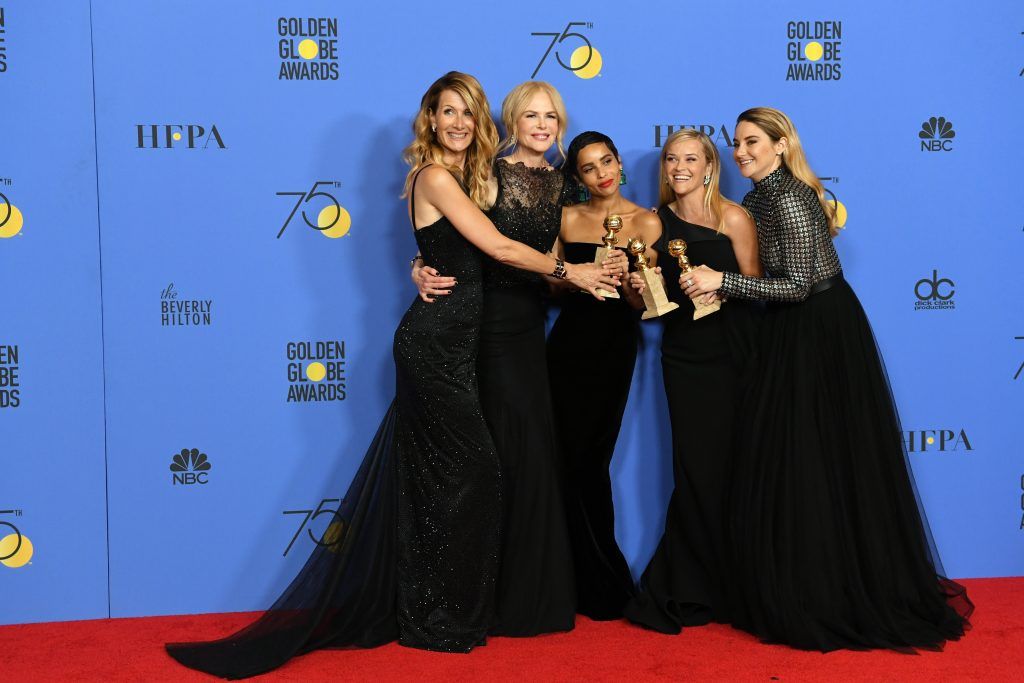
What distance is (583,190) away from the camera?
13.2 ft

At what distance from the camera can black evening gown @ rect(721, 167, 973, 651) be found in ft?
11.8

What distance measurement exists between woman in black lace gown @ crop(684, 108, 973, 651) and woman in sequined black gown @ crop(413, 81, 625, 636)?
66 cm

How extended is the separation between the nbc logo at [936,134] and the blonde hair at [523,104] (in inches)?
64.8

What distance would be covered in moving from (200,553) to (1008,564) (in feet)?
11.6

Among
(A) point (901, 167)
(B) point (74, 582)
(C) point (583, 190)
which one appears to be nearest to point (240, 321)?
(B) point (74, 582)

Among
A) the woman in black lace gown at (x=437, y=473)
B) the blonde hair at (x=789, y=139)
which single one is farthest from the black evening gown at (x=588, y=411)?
the blonde hair at (x=789, y=139)

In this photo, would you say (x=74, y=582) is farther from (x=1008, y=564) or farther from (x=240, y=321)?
(x=1008, y=564)

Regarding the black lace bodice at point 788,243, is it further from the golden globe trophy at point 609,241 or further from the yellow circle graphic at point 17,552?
the yellow circle graphic at point 17,552

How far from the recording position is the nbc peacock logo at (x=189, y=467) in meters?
4.05

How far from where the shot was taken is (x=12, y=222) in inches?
154

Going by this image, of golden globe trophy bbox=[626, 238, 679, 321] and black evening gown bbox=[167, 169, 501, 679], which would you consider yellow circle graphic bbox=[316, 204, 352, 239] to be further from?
golden globe trophy bbox=[626, 238, 679, 321]

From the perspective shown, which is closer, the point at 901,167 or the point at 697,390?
the point at 697,390

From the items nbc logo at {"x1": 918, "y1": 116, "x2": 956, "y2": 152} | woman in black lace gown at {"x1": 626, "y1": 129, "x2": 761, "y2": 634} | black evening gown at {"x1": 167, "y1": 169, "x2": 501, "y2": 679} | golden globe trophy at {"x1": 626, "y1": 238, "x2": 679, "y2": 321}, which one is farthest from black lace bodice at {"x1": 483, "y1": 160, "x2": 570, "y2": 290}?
nbc logo at {"x1": 918, "y1": 116, "x2": 956, "y2": 152}

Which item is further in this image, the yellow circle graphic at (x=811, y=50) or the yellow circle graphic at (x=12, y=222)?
the yellow circle graphic at (x=811, y=50)
